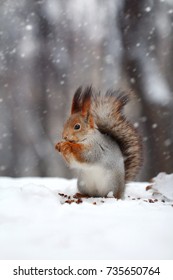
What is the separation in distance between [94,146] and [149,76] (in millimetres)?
2017

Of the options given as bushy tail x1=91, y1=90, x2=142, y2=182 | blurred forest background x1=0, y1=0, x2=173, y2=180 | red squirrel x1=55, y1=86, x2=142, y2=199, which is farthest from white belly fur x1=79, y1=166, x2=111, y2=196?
blurred forest background x1=0, y1=0, x2=173, y2=180

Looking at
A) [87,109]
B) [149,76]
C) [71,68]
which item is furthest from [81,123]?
[71,68]

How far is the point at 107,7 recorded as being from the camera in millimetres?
3535

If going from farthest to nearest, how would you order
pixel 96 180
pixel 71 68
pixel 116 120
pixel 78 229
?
1. pixel 71 68
2. pixel 116 120
3. pixel 96 180
4. pixel 78 229

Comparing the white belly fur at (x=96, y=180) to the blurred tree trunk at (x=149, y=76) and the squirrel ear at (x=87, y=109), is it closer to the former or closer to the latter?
the squirrel ear at (x=87, y=109)

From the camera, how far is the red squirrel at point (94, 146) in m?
1.58

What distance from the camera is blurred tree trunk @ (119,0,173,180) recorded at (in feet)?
11.3

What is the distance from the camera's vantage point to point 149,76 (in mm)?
3475

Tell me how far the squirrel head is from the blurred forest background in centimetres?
181

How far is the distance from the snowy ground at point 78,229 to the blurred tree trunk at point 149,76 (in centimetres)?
214

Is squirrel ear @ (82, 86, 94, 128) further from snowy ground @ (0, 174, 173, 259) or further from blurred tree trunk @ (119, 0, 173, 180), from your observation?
blurred tree trunk @ (119, 0, 173, 180)

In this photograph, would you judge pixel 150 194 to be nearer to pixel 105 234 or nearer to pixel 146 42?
pixel 105 234

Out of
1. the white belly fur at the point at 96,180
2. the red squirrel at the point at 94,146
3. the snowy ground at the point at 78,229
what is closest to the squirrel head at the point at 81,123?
the red squirrel at the point at 94,146

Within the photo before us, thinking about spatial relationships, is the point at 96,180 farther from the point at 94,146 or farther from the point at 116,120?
the point at 116,120
